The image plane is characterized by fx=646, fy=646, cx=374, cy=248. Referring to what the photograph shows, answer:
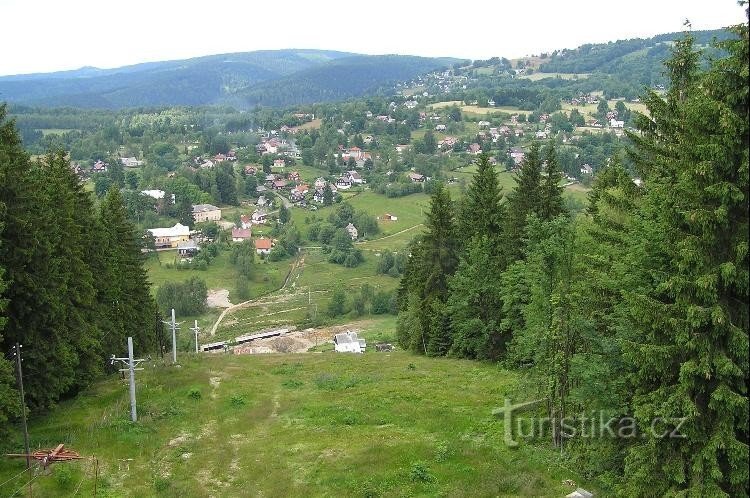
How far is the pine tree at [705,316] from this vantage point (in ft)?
40.8

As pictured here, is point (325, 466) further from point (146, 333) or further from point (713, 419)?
point (146, 333)

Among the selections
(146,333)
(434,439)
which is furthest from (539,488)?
(146,333)

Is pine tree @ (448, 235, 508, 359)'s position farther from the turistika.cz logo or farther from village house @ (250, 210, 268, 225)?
village house @ (250, 210, 268, 225)

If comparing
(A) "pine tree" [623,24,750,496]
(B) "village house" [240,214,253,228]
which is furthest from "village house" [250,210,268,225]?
(A) "pine tree" [623,24,750,496]

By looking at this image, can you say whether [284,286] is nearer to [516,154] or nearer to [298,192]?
[298,192]

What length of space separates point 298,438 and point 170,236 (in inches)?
4652

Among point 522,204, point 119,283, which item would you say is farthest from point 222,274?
point 522,204

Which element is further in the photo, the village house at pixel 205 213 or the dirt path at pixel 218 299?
the village house at pixel 205 213

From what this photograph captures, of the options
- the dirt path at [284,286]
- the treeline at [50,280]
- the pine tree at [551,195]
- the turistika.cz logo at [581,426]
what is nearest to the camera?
the turistika.cz logo at [581,426]

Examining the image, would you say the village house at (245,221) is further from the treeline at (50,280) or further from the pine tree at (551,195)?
the pine tree at (551,195)

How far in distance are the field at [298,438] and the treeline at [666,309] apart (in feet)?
9.80

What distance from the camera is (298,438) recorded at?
2528 centimetres

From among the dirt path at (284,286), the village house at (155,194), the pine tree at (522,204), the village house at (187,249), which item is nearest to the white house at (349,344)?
the dirt path at (284,286)

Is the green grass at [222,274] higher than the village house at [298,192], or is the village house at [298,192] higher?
the village house at [298,192]
